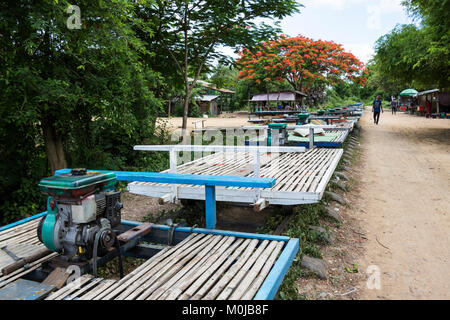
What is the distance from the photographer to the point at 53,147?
6645 millimetres

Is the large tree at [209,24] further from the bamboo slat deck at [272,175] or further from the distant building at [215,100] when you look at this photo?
the distant building at [215,100]

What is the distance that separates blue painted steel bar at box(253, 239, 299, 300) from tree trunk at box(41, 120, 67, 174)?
5.28 m

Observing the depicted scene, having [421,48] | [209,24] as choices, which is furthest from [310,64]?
[209,24]

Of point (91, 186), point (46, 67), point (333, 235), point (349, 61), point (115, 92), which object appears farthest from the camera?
point (349, 61)

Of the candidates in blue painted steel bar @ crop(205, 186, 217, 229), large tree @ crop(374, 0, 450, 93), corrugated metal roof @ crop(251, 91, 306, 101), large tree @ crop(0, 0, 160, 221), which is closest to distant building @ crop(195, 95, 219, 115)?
corrugated metal roof @ crop(251, 91, 306, 101)

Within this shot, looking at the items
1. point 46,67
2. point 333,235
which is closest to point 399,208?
point 333,235

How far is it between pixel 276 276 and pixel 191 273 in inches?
27.1

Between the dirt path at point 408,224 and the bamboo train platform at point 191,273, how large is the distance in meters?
1.24

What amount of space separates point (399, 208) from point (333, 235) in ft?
6.20

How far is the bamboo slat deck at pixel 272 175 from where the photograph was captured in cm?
427

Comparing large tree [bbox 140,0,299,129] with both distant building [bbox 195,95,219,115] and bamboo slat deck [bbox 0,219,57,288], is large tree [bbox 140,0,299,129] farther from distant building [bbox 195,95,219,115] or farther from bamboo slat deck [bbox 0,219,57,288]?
distant building [bbox 195,95,219,115]

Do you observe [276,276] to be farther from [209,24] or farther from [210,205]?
[209,24]
